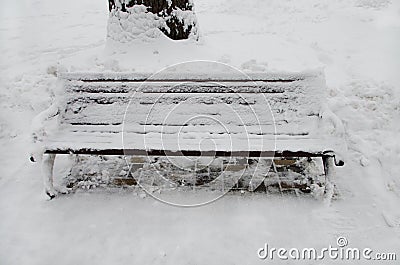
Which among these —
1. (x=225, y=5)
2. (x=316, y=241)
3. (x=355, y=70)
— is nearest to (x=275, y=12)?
(x=225, y=5)

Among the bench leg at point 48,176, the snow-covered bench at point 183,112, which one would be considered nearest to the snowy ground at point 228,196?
the bench leg at point 48,176

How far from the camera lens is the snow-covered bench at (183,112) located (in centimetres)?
367

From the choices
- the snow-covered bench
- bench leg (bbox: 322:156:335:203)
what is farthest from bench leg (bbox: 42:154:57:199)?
bench leg (bbox: 322:156:335:203)

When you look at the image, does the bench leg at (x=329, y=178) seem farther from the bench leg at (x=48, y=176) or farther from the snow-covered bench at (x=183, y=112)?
the bench leg at (x=48, y=176)

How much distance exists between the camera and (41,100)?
5.58 metres

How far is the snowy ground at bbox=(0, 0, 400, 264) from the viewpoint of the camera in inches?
122

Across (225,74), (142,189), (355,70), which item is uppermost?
(225,74)

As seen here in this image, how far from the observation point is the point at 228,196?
3664mm

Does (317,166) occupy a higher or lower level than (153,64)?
lower

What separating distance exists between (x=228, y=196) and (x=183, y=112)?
98 cm

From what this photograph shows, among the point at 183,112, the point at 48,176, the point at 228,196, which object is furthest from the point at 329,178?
the point at 48,176

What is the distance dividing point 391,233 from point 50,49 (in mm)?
7104

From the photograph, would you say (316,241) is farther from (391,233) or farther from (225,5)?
(225,5)

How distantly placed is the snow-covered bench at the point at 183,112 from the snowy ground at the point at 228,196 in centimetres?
48
